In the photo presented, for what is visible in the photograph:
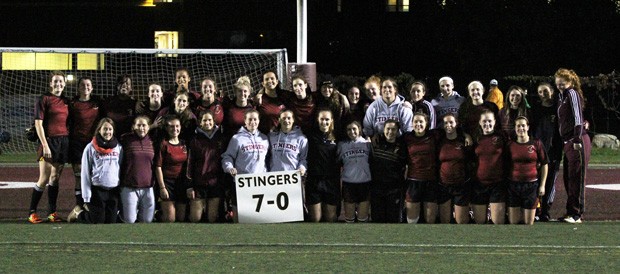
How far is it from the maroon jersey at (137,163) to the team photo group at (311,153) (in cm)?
1

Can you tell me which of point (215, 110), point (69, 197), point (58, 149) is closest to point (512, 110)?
point (215, 110)

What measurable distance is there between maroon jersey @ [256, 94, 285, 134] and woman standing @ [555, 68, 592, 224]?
2891mm

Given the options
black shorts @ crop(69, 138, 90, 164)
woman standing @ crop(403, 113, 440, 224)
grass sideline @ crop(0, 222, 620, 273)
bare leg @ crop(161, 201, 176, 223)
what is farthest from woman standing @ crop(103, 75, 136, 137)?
woman standing @ crop(403, 113, 440, 224)

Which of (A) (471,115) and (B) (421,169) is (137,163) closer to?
(B) (421,169)

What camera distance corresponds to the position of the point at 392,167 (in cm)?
1304

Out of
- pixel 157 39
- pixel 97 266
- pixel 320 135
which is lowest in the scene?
pixel 97 266

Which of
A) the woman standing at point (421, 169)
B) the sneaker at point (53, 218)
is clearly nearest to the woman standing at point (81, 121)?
the sneaker at point (53, 218)

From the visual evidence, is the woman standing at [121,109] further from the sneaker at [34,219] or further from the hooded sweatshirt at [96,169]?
the sneaker at [34,219]

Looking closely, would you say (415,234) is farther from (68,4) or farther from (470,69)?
(68,4)

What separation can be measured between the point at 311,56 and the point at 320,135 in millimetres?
33863

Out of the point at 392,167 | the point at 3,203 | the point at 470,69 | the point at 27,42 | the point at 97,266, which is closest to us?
the point at 97,266

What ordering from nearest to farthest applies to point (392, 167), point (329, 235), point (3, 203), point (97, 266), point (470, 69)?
point (97, 266), point (329, 235), point (392, 167), point (3, 203), point (470, 69)

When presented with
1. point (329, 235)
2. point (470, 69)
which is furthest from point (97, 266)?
point (470, 69)

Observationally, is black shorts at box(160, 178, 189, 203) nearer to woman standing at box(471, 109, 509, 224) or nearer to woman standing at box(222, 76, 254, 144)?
woman standing at box(222, 76, 254, 144)
